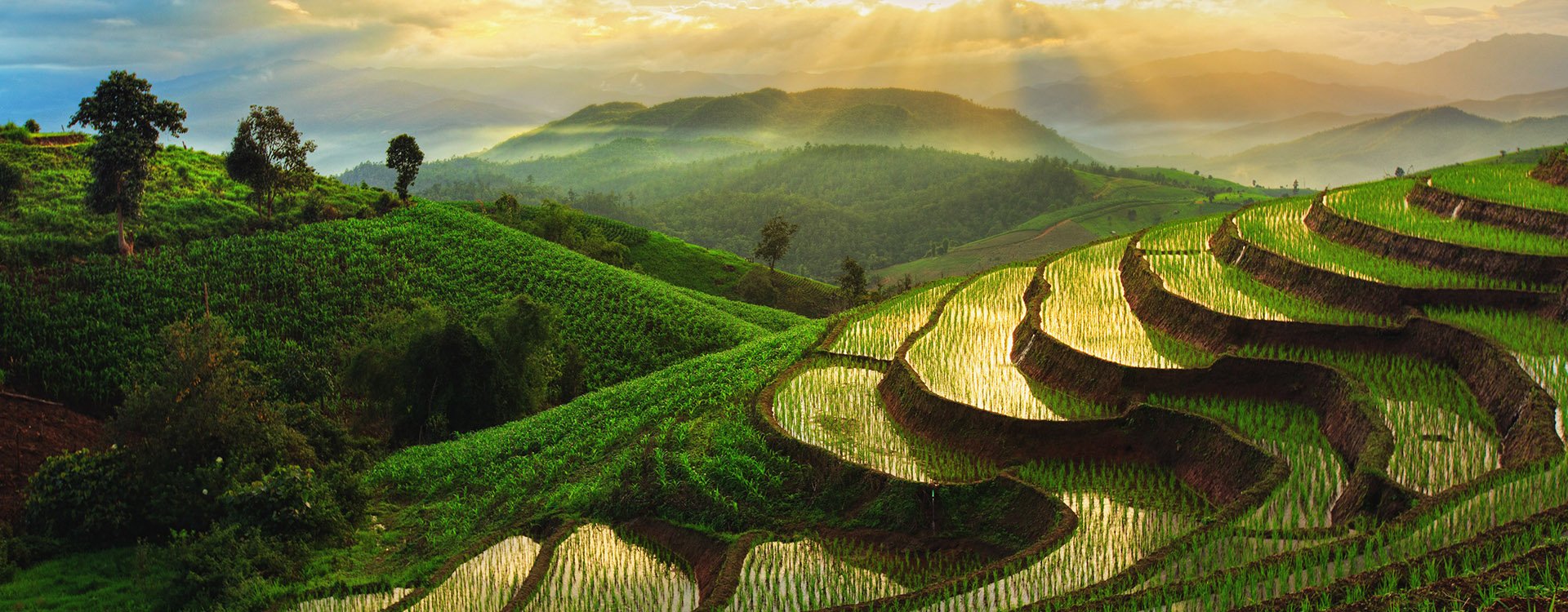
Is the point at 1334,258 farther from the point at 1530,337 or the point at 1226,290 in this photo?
the point at 1530,337

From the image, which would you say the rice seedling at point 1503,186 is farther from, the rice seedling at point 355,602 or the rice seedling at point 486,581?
the rice seedling at point 355,602

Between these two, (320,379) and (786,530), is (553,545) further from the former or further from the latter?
(320,379)

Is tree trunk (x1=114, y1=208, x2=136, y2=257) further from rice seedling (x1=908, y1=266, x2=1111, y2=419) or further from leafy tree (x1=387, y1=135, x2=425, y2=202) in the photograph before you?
rice seedling (x1=908, y1=266, x2=1111, y2=419)

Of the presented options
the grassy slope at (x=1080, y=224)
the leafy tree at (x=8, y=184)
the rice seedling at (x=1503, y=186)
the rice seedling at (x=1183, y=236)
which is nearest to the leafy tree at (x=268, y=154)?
the leafy tree at (x=8, y=184)

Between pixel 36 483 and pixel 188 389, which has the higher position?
pixel 188 389

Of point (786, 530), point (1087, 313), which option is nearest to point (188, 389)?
point (786, 530)

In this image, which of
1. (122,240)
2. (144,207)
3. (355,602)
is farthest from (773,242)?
(355,602)
